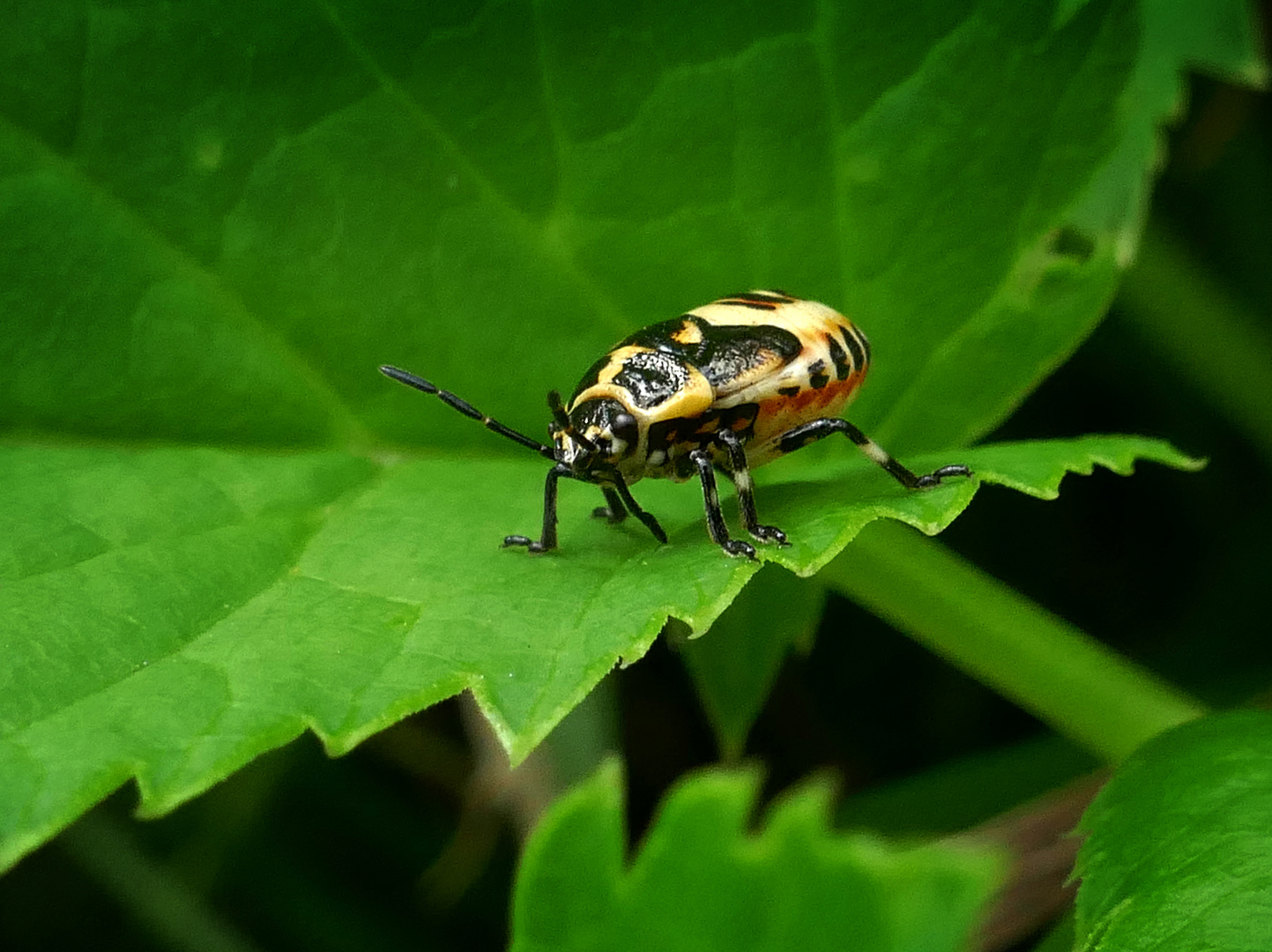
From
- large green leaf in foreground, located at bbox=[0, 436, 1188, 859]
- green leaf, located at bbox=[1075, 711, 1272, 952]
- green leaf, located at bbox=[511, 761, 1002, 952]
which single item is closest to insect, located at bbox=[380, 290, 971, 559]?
large green leaf in foreground, located at bbox=[0, 436, 1188, 859]

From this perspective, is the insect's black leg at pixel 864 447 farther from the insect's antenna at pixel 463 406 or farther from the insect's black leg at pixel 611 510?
the insect's antenna at pixel 463 406

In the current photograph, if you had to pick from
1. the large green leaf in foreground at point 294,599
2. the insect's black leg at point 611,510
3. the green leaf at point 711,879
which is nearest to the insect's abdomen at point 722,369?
the insect's black leg at point 611,510

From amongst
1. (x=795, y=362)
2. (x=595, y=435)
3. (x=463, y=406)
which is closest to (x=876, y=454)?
(x=795, y=362)

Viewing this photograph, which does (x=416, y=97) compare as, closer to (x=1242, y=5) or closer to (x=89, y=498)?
(x=89, y=498)

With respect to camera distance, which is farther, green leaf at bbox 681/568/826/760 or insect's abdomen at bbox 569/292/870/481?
green leaf at bbox 681/568/826/760

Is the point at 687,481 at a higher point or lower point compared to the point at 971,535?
higher

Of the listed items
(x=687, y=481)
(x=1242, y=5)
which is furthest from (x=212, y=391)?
(x=1242, y=5)

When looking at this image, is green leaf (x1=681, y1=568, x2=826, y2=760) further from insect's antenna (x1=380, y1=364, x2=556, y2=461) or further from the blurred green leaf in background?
insect's antenna (x1=380, y1=364, x2=556, y2=461)

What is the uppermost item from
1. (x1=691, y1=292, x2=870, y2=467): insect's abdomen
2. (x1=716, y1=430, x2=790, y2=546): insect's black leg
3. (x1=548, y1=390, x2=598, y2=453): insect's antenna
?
(x1=691, y1=292, x2=870, y2=467): insect's abdomen
